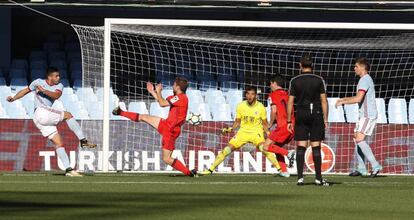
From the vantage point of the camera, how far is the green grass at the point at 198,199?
10.7 metres

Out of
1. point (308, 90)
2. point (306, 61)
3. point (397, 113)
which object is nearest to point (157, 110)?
point (397, 113)

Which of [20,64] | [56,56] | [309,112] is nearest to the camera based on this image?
[309,112]

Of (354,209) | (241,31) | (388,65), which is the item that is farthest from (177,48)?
(354,209)

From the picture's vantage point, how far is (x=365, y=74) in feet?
64.8

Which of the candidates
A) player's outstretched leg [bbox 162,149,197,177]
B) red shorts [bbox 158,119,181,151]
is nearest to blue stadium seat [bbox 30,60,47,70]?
red shorts [bbox 158,119,181,151]

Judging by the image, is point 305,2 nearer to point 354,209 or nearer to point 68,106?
point 68,106

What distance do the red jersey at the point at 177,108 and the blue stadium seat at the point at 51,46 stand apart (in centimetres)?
1076

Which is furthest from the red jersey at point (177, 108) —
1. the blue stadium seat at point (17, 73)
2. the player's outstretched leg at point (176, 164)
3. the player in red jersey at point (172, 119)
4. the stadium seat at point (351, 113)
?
the blue stadium seat at point (17, 73)

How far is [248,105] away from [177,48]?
673 cm

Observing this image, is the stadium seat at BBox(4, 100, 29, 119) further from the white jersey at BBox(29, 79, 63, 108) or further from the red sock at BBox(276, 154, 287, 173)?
the red sock at BBox(276, 154, 287, 173)

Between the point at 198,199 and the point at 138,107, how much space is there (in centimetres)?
1174

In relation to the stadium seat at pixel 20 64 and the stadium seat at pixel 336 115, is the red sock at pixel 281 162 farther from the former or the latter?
the stadium seat at pixel 20 64

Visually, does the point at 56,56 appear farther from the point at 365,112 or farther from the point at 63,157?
the point at 365,112

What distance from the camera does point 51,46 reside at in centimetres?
2950
